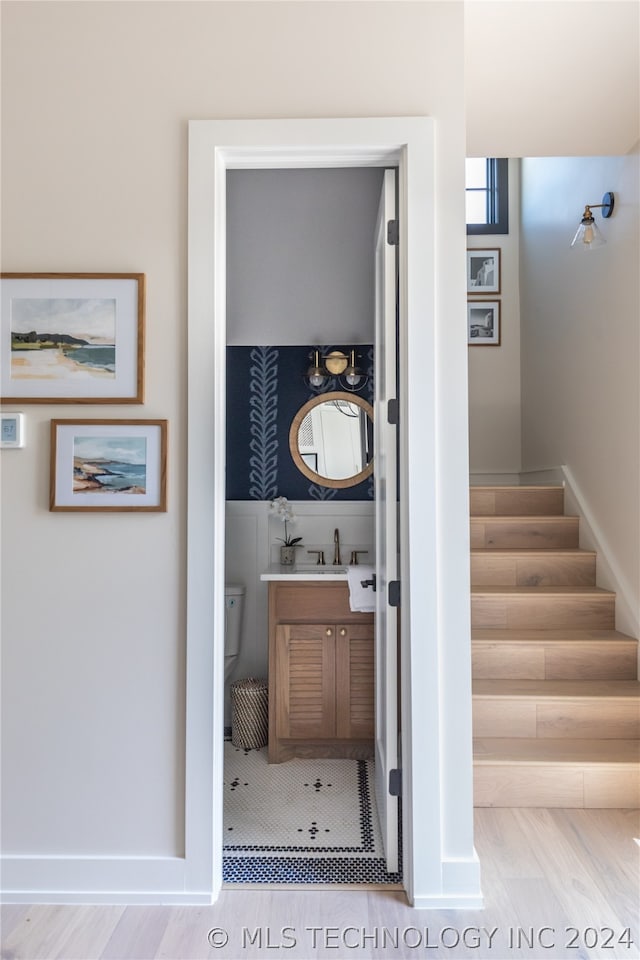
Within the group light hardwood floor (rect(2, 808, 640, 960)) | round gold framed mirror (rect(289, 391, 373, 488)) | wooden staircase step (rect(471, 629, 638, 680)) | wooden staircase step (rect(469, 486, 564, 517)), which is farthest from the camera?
wooden staircase step (rect(469, 486, 564, 517))

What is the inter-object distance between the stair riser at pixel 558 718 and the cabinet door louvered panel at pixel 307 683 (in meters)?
0.67

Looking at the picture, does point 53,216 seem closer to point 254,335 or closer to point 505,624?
point 254,335

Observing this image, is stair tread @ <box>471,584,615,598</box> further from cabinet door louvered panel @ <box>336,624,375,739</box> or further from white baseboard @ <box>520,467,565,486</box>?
white baseboard @ <box>520,467,565,486</box>

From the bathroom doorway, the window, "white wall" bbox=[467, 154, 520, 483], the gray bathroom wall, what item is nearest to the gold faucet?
the bathroom doorway

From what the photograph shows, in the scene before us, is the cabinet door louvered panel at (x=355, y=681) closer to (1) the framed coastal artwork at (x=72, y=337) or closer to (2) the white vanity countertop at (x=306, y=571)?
(2) the white vanity countertop at (x=306, y=571)

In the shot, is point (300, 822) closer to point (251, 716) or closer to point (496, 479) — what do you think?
point (251, 716)

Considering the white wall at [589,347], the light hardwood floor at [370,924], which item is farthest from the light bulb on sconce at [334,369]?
the light hardwood floor at [370,924]

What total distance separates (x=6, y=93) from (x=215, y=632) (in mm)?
1791

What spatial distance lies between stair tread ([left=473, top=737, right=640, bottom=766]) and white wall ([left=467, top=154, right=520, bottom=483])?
97.4 inches

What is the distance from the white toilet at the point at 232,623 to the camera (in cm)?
348

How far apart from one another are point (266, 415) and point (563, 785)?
2.33m

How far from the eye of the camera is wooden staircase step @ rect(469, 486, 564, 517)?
13.2ft

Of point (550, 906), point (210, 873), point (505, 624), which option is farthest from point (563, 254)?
point (210, 873)

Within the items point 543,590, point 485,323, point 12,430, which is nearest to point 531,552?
point 543,590
